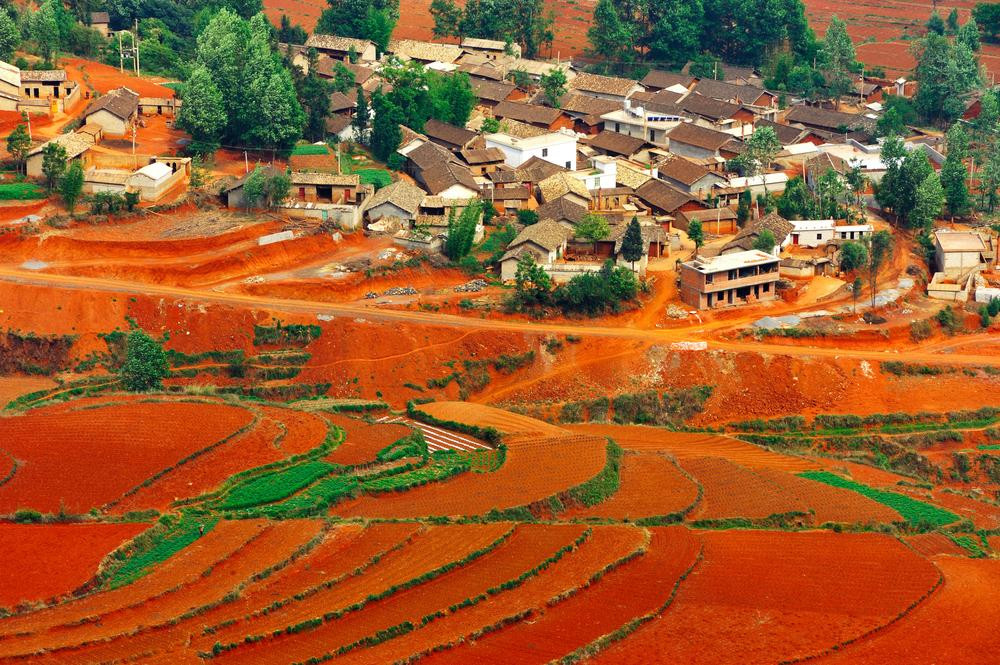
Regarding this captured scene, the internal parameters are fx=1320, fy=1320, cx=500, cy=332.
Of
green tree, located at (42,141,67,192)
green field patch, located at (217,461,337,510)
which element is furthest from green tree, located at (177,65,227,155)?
green field patch, located at (217,461,337,510)

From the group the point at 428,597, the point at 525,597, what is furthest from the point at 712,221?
the point at 428,597

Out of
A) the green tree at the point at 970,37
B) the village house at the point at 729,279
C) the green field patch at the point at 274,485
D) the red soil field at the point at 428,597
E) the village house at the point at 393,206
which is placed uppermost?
the green tree at the point at 970,37

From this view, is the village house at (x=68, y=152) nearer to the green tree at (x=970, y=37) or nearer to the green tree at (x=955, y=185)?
the green tree at (x=955, y=185)

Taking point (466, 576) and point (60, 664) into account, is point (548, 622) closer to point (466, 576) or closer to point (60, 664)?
point (466, 576)

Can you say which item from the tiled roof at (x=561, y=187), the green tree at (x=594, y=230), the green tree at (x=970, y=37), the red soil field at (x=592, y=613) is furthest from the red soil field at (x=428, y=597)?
the green tree at (x=970, y=37)

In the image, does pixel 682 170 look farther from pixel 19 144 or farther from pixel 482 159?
pixel 19 144

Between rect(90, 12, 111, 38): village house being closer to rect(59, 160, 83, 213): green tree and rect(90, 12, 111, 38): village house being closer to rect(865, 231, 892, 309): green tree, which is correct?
rect(59, 160, 83, 213): green tree
